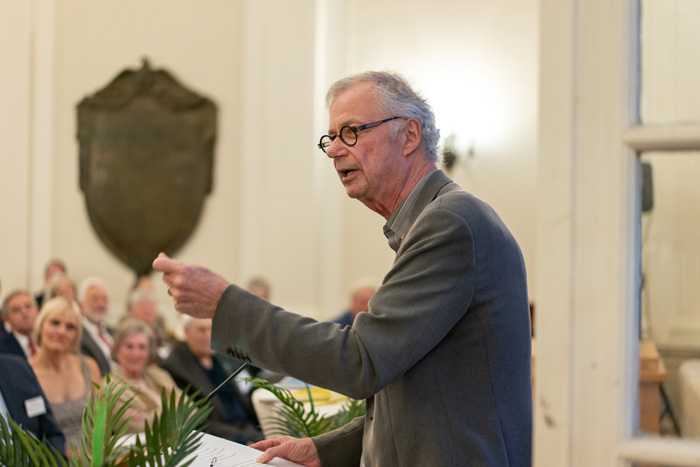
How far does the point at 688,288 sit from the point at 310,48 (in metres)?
7.78

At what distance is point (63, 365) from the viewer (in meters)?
4.87

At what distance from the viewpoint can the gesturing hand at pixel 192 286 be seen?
4.86ft

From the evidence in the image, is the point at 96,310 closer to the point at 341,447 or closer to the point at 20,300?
the point at 20,300

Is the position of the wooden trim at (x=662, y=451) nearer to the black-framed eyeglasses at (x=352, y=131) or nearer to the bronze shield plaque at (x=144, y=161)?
the black-framed eyeglasses at (x=352, y=131)

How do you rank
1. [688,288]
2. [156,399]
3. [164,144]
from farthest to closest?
[164,144] → [156,399] → [688,288]

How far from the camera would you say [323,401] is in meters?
2.94

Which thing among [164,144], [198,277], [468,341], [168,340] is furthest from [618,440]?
[164,144]

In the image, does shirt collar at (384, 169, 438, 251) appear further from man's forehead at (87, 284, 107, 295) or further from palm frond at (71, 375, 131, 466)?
man's forehead at (87, 284, 107, 295)

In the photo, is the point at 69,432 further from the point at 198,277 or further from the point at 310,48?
the point at 310,48

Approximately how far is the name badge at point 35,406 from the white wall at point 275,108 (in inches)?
193

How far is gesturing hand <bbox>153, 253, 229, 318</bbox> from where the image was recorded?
148 cm

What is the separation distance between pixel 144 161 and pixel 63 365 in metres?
5.15

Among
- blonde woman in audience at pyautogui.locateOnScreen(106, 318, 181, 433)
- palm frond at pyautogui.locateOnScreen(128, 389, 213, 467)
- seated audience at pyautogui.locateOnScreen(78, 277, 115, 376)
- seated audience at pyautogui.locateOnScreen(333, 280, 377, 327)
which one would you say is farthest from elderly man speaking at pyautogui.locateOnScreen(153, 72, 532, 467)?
seated audience at pyautogui.locateOnScreen(78, 277, 115, 376)

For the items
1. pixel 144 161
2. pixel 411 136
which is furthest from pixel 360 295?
pixel 411 136
